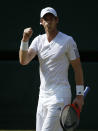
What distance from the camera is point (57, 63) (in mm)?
4898

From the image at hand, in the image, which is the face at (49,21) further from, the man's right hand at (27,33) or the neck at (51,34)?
the man's right hand at (27,33)

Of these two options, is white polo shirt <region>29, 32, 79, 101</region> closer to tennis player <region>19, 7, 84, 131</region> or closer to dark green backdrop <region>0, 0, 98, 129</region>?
tennis player <region>19, 7, 84, 131</region>

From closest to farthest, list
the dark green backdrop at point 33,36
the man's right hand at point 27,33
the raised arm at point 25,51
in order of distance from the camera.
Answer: the man's right hand at point 27,33, the raised arm at point 25,51, the dark green backdrop at point 33,36

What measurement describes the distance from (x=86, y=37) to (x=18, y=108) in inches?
59.8

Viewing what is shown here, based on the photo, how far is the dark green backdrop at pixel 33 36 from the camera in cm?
819

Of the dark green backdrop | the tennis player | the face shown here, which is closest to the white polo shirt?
the tennis player

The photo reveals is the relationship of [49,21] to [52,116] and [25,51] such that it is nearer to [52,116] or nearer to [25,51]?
[25,51]

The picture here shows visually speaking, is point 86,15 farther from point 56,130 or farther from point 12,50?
point 56,130

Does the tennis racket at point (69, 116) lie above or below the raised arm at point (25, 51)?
below

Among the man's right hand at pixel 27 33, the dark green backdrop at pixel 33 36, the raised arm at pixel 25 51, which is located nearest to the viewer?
the man's right hand at pixel 27 33

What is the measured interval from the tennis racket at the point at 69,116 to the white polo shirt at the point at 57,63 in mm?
128

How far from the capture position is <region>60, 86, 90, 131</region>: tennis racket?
4.82m

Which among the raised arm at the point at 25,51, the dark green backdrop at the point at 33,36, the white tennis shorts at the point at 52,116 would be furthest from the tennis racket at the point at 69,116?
the dark green backdrop at the point at 33,36

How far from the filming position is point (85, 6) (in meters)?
8.19
